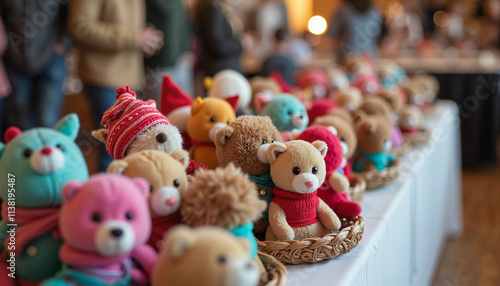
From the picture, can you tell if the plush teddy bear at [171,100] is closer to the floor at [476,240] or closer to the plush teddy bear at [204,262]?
the plush teddy bear at [204,262]

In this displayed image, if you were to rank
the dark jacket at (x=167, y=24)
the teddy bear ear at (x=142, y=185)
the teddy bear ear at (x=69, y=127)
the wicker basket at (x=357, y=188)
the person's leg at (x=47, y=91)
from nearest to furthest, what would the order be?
the teddy bear ear at (x=142, y=185) < the teddy bear ear at (x=69, y=127) < the wicker basket at (x=357, y=188) < the person's leg at (x=47, y=91) < the dark jacket at (x=167, y=24)

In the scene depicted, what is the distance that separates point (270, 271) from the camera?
75cm

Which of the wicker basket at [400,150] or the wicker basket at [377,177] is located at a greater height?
the wicker basket at [377,177]

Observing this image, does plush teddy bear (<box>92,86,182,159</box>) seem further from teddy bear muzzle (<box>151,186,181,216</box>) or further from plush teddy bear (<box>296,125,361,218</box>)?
plush teddy bear (<box>296,125,361,218</box>)

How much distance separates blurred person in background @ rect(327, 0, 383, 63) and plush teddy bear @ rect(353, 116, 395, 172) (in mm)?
2118

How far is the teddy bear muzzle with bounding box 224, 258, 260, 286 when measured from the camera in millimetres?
524

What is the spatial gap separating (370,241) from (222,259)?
50 cm

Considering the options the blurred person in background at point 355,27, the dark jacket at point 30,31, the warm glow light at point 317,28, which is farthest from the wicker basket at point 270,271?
the warm glow light at point 317,28

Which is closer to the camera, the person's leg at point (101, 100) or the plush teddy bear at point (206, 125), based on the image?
the plush teddy bear at point (206, 125)

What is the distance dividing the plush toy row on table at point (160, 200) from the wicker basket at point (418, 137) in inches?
31.9

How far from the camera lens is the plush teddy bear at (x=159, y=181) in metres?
0.68

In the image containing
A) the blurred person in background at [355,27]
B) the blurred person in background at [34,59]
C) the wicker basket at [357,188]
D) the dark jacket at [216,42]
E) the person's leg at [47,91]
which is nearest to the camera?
the wicker basket at [357,188]

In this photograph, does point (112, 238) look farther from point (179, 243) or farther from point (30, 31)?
point (30, 31)

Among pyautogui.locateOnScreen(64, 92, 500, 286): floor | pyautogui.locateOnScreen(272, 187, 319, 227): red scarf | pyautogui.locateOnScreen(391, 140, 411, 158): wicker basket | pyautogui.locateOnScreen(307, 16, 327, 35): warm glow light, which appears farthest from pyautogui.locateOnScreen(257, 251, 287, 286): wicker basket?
pyautogui.locateOnScreen(307, 16, 327, 35): warm glow light
